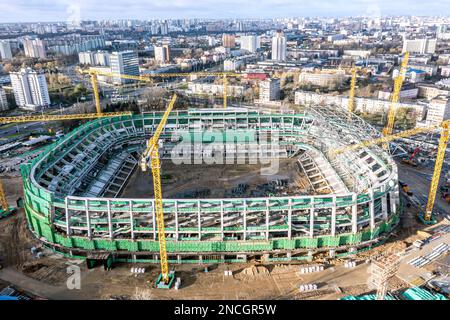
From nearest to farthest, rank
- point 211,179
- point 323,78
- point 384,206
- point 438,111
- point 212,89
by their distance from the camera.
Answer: point 384,206 < point 211,179 < point 438,111 < point 212,89 < point 323,78

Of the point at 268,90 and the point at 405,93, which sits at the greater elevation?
the point at 268,90

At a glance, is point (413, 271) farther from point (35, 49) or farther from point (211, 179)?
point (35, 49)

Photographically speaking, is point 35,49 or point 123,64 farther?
point 35,49

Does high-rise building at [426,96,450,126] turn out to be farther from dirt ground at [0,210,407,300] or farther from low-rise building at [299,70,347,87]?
dirt ground at [0,210,407,300]

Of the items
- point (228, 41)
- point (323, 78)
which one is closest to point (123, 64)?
point (323, 78)

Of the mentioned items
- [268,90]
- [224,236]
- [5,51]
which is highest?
[5,51]

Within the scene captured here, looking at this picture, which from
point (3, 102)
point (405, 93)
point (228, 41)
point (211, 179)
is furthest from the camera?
point (228, 41)
